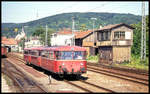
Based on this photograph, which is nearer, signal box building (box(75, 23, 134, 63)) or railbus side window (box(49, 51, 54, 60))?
railbus side window (box(49, 51, 54, 60))

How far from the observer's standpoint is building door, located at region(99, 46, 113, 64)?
40606 millimetres

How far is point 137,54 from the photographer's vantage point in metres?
42.8

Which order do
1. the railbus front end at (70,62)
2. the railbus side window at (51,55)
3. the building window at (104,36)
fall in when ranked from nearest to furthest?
the railbus front end at (70,62), the railbus side window at (51,55), the building window at (104,36)

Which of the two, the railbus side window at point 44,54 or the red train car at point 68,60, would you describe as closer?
the red train car at point 68,60

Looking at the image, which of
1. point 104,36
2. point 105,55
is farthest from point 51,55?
point 104,36

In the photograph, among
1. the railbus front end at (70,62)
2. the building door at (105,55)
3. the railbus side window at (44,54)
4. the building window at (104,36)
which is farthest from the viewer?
the building window at (104,36)

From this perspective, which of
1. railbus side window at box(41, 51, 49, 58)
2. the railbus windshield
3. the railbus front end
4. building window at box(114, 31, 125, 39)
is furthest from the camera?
building window at box(114, 31, 125, 39)

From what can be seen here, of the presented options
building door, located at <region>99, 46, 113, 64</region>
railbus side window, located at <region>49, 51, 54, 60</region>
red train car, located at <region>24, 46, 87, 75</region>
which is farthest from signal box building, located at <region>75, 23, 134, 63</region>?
red train car, located at <region>24, 46, 87, 75</region>

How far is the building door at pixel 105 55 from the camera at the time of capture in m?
40.6

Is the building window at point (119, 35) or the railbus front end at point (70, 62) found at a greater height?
the building window at point (119, 35)

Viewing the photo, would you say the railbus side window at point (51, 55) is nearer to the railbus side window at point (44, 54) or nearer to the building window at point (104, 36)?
the railbus side window at point (44, 54)

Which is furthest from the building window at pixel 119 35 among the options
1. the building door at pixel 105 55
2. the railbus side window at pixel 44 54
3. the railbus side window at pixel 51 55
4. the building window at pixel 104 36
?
the railbus side window at pixel 51 55

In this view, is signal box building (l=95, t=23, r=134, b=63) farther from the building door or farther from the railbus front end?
the railbus front end

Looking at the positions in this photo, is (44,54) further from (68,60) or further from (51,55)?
(68,60)
